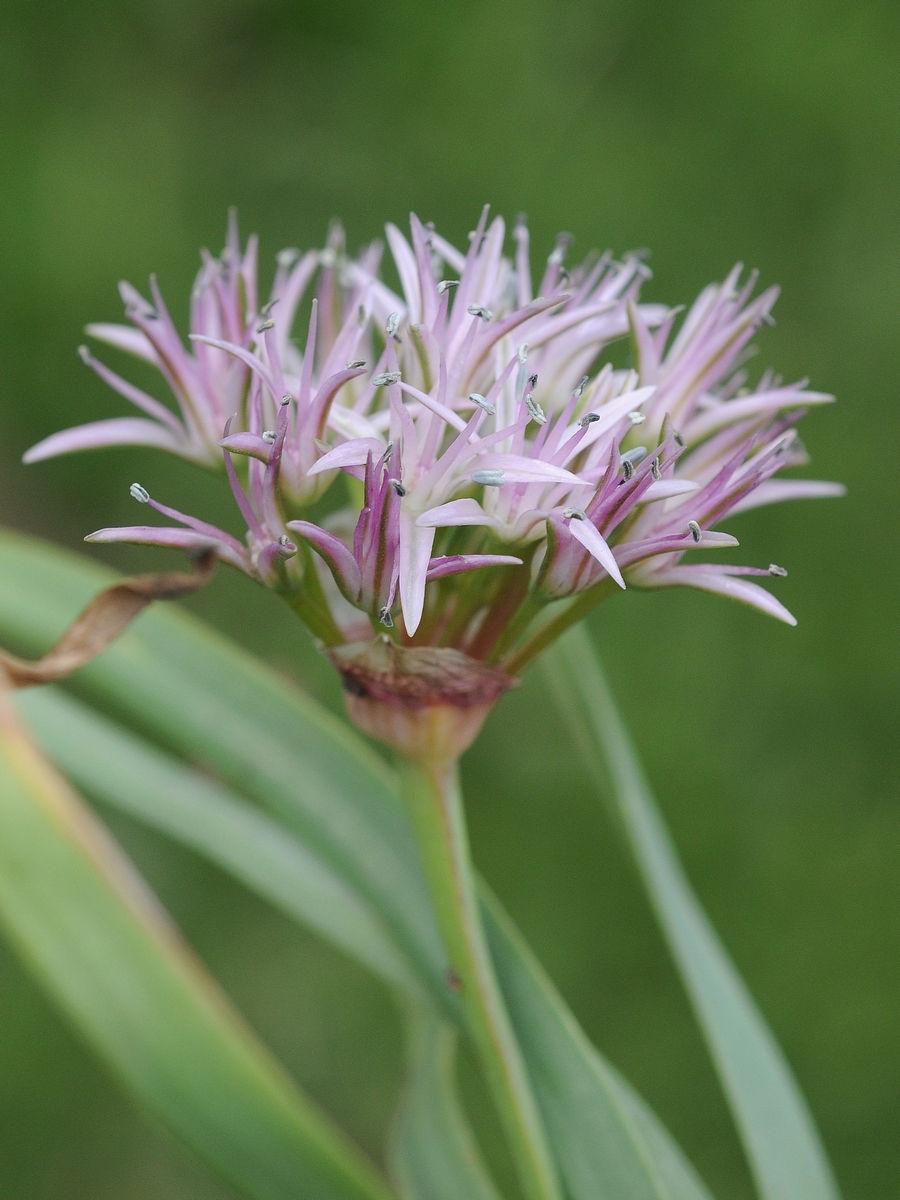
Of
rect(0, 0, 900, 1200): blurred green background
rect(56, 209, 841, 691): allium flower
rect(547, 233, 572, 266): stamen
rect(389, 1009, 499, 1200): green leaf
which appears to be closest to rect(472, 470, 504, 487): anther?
rect(56, 209, 841, 691): allium flower

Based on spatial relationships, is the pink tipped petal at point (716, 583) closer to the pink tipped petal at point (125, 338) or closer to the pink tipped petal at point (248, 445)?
the pink tipped petal at point (248, 445)

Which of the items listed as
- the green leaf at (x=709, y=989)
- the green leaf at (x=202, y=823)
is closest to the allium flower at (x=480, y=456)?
the green leaf at (x=709, y=989)

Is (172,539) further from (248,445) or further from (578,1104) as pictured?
(578,1104)

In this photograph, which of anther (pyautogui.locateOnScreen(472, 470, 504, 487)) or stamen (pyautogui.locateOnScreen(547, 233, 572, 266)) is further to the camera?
stamen (pyautogui.locateOnScreen(547, 233, 572, 266))

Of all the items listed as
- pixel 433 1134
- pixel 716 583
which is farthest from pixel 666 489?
pixel 433 1134

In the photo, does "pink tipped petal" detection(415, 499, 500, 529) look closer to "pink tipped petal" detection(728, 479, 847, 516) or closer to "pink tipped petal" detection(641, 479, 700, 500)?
"pink tipped petal" detection(641, 479, 700, 500)

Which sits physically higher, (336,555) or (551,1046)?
(336,555)
